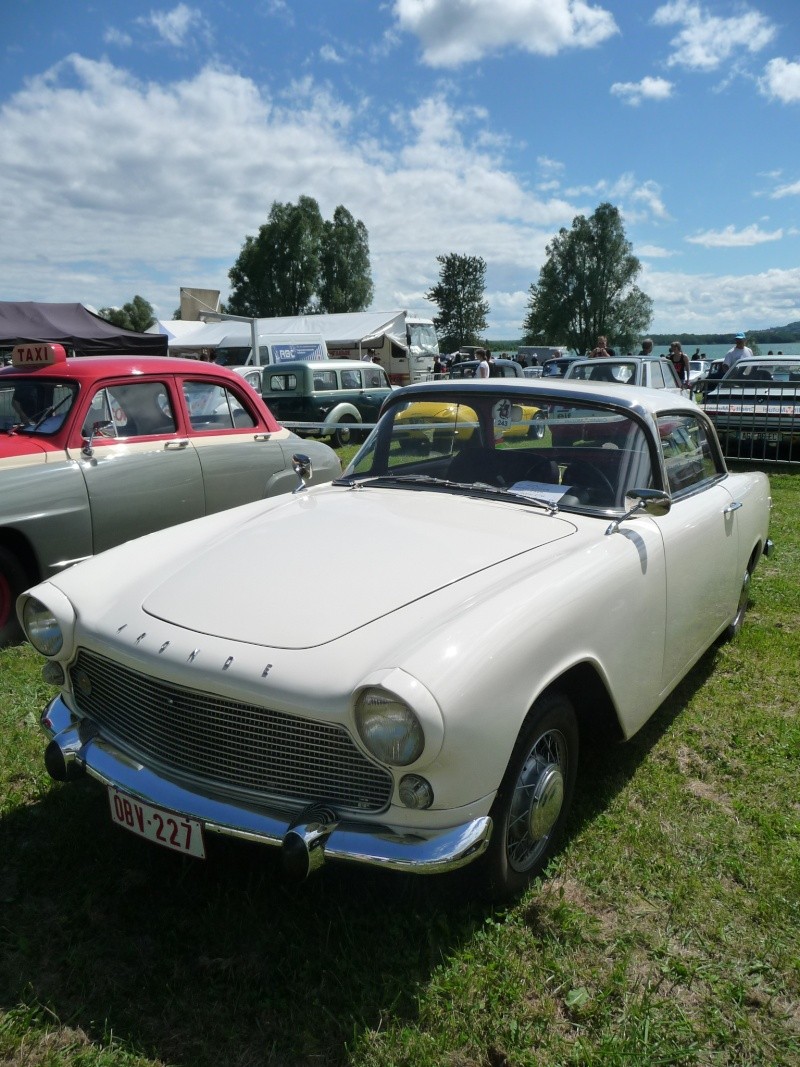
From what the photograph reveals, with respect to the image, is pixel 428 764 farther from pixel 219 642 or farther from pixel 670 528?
pixel 670 528

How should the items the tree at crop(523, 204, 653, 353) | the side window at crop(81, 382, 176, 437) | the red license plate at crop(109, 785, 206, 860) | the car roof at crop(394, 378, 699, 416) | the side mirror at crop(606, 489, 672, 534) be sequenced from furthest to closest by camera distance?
1. the tree at crop(523, 204, 653, 353)
2. the side window at crop(81, 382, 176, 437)
3. the car roof at crop(394, 378, 699, 416)
4. the side mirror at crop(606, 489, 672, 534)
5. the red license plate at crop(109, 785, 206, 860)

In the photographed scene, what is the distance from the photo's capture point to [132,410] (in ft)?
17.2

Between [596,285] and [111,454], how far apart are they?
213 ft

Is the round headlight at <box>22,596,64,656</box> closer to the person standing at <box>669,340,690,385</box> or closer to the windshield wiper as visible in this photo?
the windshield wiper

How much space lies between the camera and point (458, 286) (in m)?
79.5

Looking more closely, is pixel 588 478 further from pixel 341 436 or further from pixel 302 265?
pixel 302 265

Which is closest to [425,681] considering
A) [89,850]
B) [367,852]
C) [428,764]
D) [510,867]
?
[428,764]

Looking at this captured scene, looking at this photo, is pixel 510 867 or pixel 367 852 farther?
pixel 510 867

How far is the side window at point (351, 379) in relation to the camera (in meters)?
16.7

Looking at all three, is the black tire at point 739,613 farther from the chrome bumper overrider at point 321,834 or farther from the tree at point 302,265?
the tree at point 302,265

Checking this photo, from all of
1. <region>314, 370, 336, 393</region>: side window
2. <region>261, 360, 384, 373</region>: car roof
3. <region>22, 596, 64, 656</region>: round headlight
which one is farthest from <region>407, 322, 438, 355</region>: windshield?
<region>22, 596, 64, 656</region>: round headlight

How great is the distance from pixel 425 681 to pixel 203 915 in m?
1.11

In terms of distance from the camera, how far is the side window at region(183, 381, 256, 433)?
5633mm

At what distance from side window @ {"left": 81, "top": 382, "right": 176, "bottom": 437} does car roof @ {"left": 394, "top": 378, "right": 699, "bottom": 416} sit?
2.17 metres
